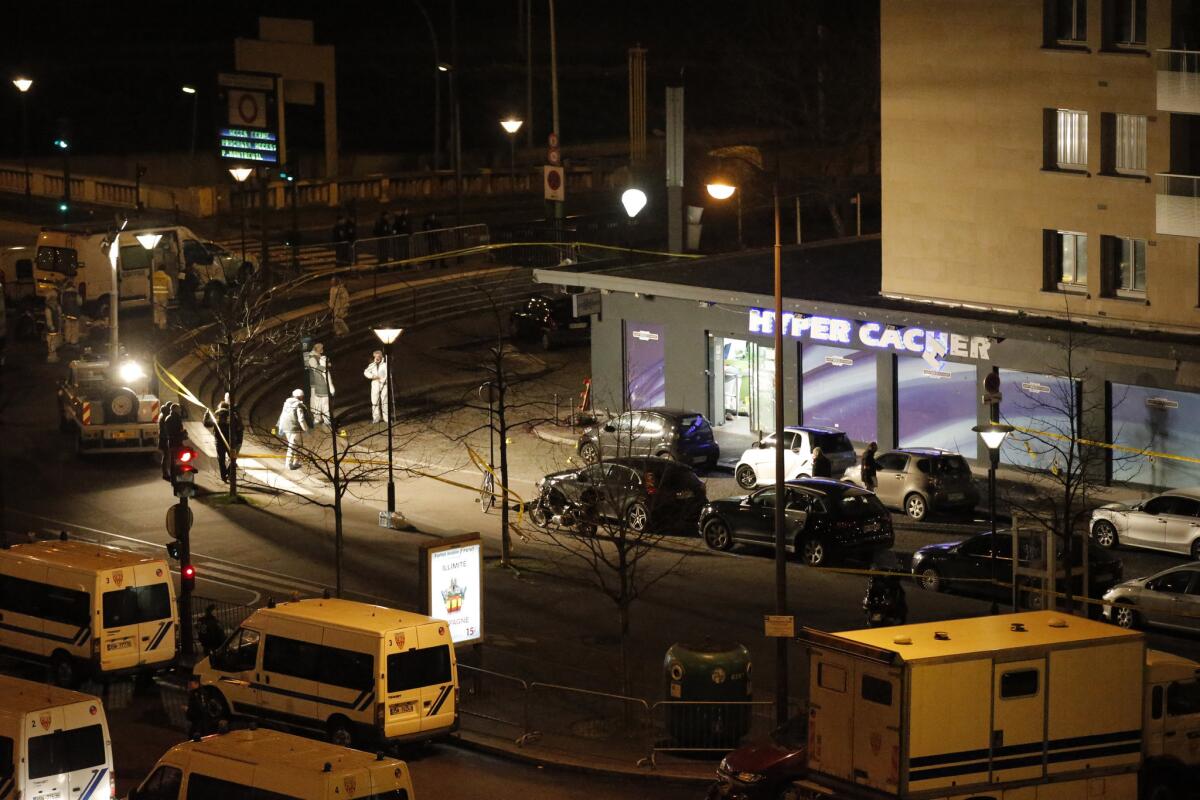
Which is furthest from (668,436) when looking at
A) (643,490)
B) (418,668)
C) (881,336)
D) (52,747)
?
(52,747)

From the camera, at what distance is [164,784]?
18328mm

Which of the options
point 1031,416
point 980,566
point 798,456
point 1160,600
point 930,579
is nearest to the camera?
point 1160,600

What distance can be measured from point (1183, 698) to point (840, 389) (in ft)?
79.8

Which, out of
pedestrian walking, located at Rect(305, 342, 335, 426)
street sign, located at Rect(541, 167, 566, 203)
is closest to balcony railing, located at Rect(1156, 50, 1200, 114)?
pedestrian walking, located at Rect(305, 342, 335, 426)

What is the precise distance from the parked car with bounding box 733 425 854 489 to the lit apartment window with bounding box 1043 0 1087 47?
398 inches

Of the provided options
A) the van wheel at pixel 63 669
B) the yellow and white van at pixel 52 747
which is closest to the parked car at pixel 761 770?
the yellow and white van at pixel 52 747

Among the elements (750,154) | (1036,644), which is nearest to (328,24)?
(750,154)

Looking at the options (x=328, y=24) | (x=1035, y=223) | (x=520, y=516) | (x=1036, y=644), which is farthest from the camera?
(x=328, y=24)

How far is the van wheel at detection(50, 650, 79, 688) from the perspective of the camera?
26422 millimetres

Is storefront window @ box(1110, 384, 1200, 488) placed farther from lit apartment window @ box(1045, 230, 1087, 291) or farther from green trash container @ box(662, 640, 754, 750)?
green trash container @ box(662, 640, 754, 750)

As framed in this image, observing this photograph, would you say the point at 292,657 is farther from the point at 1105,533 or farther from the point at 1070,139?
the point at 1070,139

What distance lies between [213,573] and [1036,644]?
18.1 m

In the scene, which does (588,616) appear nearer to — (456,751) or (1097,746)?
(456,751)

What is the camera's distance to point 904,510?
37688 mm
